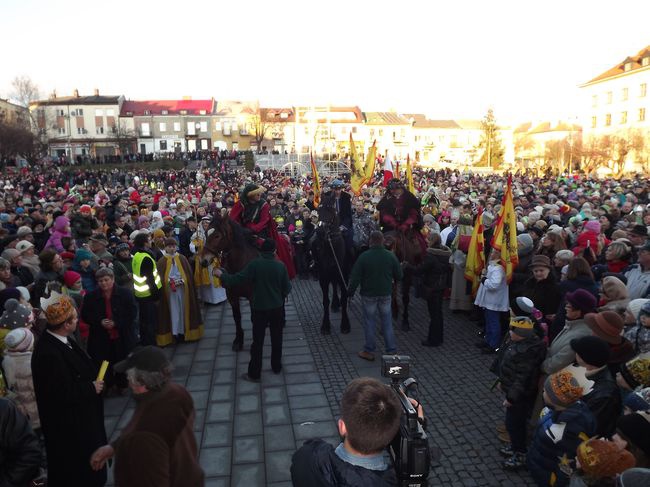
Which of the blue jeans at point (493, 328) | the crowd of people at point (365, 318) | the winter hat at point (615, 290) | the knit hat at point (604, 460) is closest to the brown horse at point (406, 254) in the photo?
the crowd of people at point (365, 318)

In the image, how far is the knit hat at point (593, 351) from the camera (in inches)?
147

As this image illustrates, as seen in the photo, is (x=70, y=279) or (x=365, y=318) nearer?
(x=70, y=279)

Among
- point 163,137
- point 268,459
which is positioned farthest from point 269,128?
point 268,459

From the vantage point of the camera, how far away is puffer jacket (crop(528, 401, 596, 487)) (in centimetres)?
332

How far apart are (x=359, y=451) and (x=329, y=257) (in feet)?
21.3

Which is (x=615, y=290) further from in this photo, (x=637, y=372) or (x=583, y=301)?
(x=637, y=372)

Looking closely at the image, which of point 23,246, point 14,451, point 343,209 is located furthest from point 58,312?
point 343,209

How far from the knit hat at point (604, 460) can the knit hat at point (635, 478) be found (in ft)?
0.92

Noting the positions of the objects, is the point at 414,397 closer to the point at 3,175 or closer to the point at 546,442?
the point at 546,442

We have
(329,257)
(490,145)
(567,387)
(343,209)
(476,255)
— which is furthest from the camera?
(490,145)

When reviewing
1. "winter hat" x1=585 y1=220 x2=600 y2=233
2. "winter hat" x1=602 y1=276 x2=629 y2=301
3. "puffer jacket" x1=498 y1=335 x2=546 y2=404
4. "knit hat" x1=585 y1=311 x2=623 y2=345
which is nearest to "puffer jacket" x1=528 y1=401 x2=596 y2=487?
"puffer jacket" x1=498 y1=335 x2=546 y2=404

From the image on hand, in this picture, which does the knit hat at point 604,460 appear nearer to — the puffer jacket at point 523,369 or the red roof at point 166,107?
the puffer jacket at point 523,369

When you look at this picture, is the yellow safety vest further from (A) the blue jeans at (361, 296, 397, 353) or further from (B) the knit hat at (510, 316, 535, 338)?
(B) the knit hat at (510, 316, 535, 338)

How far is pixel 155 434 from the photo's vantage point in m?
2.73
